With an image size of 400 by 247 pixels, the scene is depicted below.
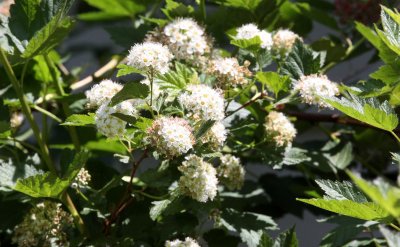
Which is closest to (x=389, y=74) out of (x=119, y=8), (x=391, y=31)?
(x=391, y=31)

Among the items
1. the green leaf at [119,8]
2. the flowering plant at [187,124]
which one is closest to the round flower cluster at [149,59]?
the flowering plant at [187,124]

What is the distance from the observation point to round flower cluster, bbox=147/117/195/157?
1.11 m

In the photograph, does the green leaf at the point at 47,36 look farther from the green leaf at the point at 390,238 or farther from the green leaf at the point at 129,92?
the green leaf at the point at 390,238

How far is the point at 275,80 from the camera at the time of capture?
4.37ft

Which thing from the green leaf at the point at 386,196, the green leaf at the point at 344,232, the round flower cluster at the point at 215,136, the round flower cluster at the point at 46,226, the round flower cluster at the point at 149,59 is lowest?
the green leaf at the point at 344,232

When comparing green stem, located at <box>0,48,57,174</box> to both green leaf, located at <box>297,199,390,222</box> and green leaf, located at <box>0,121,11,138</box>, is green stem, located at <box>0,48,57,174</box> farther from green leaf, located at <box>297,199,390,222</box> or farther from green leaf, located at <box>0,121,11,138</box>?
green leaf, located at <box>297,199,390,222</box>

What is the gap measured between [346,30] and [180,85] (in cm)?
89

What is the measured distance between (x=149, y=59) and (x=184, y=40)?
0.21 metres

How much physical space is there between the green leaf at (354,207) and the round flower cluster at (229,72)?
1.18 feet

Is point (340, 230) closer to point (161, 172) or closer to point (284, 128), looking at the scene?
point (284, 128)

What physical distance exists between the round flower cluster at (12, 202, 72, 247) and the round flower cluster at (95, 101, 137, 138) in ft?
0.92

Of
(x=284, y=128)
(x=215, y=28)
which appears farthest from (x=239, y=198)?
(x=215, y=28)

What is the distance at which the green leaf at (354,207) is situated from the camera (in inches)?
39.5

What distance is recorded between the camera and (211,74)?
1332 millimetres
